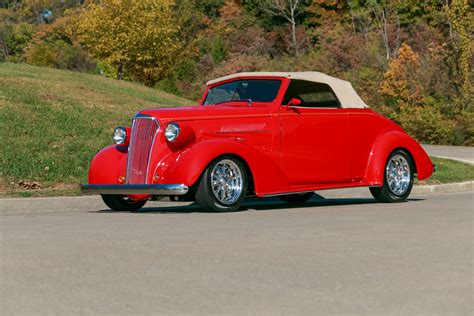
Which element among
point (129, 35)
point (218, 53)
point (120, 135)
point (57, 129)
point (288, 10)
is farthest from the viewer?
point (288, 10)

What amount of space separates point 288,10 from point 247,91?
2630 inches

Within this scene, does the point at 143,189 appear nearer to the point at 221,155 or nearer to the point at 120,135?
the point at 221,155

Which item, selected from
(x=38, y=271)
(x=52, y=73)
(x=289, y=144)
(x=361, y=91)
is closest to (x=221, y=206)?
(x=289, y=144)

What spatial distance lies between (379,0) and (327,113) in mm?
59342

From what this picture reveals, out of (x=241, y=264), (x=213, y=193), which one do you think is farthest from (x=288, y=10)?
(x=241, y=264)

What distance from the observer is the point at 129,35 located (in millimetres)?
59062

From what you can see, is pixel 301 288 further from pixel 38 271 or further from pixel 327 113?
pixel 327 113

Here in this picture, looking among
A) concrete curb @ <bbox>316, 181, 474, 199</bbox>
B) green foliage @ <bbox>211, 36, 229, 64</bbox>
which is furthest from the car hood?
green foliage @ <bbox>211, 36, 229, 64</bbox>

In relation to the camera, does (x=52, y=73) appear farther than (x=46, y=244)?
Yes

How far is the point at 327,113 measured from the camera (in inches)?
553

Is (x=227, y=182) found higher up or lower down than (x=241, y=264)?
lower down

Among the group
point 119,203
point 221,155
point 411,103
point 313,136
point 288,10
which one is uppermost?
point 288,10

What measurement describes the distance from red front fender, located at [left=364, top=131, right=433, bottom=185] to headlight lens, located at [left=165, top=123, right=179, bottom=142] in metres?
3.39

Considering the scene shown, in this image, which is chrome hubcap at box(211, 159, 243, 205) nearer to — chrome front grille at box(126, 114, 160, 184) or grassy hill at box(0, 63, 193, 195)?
chrome front grille at box(126, 114, 160, 184)
